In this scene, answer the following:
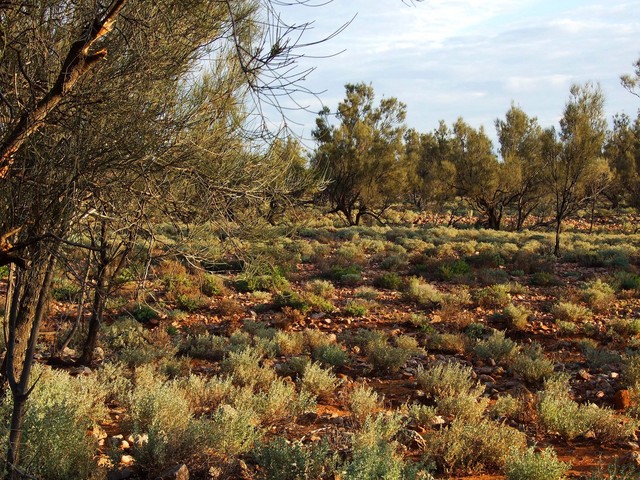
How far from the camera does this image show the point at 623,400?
22.9 feet

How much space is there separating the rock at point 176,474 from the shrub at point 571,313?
31.6 feet

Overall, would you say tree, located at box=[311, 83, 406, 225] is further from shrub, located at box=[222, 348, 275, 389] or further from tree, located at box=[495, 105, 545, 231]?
shrub, located at box=[222, 348, 275, 389]

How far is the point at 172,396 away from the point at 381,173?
27931 mm

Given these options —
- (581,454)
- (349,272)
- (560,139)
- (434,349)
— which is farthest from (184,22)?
(560,139)

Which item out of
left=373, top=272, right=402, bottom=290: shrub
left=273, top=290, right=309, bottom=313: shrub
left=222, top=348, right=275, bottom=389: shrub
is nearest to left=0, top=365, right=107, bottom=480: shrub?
left=222, top=348, right=275, bottom=389: shrub

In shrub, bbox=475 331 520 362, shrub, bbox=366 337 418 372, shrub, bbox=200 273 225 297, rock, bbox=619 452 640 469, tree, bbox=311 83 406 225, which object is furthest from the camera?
tree, bbox=311 83 406 225

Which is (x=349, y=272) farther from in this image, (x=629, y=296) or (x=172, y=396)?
(x=172, y=396)

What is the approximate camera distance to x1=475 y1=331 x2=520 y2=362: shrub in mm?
9227

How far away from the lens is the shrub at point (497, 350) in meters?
9.23

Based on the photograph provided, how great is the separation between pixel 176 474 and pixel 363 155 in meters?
28.6

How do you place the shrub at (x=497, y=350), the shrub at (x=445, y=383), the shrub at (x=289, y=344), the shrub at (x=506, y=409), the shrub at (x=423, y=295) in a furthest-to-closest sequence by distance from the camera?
the shrub at (x=423, y=295) → the shrub at (x=289, y=344) → the shrub at (x=497, y=350) → the shrub at (x=445, y=383) → the shrub at (x=506, y=409)

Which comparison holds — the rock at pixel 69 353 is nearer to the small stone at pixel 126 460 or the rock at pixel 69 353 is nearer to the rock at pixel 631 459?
the small stone at pixel 126 460

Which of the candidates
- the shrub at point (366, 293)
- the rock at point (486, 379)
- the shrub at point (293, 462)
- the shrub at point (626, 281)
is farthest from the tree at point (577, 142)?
the shrub at point (293, 462)

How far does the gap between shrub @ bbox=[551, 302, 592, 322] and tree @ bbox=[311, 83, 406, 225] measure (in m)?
19.9
